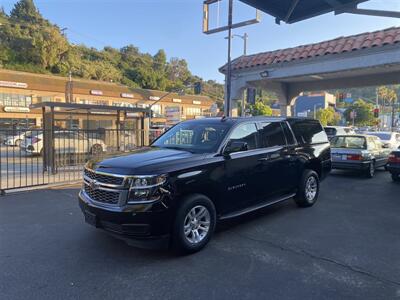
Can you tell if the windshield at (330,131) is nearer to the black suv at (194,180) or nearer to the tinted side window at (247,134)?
the black suv at (194,180)

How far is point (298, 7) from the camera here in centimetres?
720

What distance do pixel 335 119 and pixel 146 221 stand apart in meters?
71.4

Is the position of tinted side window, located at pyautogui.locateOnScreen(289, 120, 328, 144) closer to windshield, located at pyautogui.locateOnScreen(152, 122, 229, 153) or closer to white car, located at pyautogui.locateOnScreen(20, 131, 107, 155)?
windshield, located at pyautogui.locateOnScreen(152, 122, 229, 153)

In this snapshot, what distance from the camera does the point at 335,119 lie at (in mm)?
68812

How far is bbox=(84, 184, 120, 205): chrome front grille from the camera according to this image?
4.18 metres

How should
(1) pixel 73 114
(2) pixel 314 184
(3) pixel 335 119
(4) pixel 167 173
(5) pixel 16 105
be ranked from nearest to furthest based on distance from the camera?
(4) pixel 167 173
(2) pixel 314 184
(1) pixel 73 114
(5) pixel 16 105
(3) pixel 335 119

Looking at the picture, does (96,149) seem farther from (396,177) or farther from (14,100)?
(14,100)

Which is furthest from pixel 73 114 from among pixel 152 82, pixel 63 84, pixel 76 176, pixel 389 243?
pixel 152 82

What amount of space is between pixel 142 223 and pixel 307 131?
4.55m

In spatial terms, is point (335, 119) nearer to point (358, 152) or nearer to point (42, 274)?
point (358, 152)

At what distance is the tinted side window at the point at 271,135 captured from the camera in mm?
5836

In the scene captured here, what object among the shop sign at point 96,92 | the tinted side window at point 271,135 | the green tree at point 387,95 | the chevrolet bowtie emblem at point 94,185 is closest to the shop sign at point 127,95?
the shop sign at point 96,92

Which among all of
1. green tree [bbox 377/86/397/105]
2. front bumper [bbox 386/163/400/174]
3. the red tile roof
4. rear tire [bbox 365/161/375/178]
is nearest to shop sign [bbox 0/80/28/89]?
the red tile roof

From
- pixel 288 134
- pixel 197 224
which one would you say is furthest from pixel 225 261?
pixel 288 134
